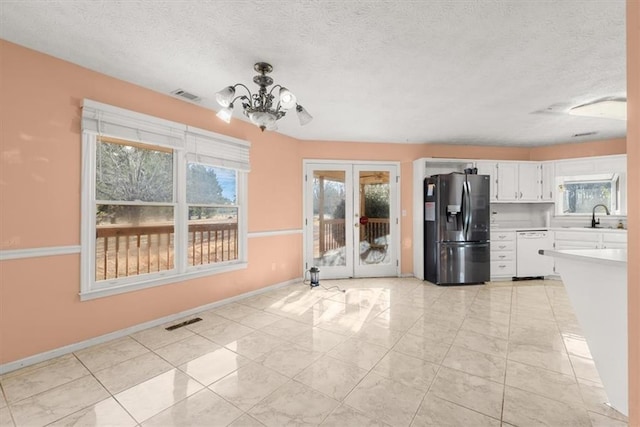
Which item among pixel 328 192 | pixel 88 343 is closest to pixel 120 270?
pixel 88 343

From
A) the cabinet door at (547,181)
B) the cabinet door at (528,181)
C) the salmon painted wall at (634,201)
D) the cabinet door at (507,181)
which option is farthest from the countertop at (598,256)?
the cabinet door at (547,181)

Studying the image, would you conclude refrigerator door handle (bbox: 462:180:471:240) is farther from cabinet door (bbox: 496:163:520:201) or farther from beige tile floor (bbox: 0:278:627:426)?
beige tile floor (bbox: 0:278:627:426)

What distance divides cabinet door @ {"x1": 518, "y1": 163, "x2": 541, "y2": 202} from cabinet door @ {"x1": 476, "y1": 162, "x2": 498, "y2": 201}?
488 mm

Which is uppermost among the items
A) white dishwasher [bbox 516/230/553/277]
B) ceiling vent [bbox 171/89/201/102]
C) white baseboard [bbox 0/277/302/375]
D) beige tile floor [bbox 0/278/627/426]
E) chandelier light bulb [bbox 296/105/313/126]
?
ceiling vent [bbox 171/89/201/102]

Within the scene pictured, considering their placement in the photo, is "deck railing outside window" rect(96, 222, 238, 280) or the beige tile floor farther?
"deck railing outside window" rect(96, 222, 238, 280)

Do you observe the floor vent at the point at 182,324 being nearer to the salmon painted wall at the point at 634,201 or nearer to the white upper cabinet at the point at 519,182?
the salmon painted wall at the point at 634,201

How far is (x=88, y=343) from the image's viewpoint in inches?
97.1

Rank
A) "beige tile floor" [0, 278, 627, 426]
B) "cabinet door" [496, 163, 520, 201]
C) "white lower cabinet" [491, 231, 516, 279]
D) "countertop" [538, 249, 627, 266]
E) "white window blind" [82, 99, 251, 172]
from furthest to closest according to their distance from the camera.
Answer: "cabinet door" [496, 163, 520, 201] → "white lower cabinet" [491, 231, 516, 279] → "white window blind" [82, 99, 251, 172] → "beige tile floor" [0, 278, 627, 426] → "countertop" [538, 249, 627, 266]

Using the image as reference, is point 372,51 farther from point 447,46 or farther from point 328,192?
point 328,192

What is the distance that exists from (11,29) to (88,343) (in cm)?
254

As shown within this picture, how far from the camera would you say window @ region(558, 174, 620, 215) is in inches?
187

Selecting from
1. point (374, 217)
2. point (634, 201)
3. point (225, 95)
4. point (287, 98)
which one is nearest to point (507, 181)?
point (374, 217)

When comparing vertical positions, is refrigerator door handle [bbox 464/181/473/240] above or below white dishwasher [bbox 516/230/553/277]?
above

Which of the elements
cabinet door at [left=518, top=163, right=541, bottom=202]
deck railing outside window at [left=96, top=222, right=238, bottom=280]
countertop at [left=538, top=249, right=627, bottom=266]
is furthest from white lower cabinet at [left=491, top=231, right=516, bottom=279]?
deck railing outside window at [left=96, top=222, right=238, bottom=280]
